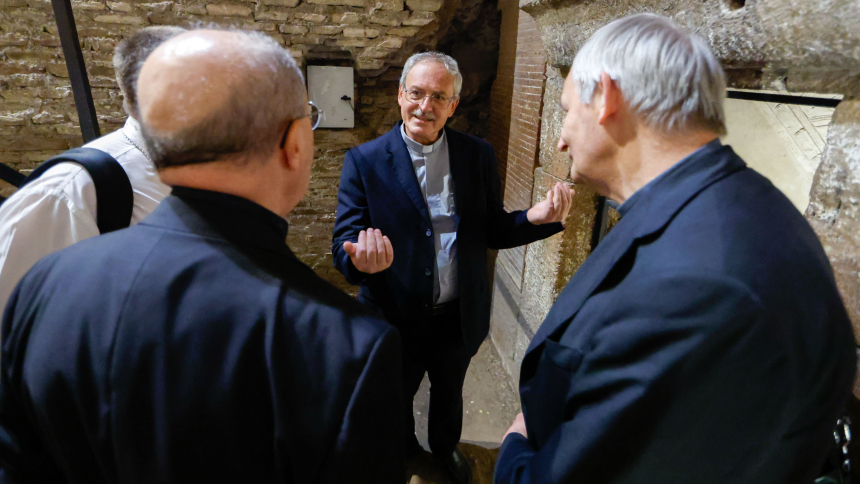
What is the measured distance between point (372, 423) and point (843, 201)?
4.46ft

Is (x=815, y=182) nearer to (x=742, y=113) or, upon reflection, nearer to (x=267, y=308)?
(x=267, y=308)

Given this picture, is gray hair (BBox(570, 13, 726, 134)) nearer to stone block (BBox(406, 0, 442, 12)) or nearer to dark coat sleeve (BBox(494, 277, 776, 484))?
dark coat sleeve (BBox(494, 277, 776, 484))

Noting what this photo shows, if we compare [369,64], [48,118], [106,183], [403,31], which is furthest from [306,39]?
[106,183]

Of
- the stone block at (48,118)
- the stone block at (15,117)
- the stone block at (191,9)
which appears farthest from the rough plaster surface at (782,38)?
the stone block at (15,117)

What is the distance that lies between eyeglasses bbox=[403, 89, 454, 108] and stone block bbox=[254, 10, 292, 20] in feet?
8.39

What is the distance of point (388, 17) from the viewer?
4078 mm

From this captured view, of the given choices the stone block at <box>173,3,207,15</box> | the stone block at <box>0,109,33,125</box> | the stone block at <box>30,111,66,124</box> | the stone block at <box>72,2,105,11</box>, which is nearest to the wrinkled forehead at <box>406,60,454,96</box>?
the stone block at <box>173,3,207,15</box>

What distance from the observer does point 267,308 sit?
0.74 metres

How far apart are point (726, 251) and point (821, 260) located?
239 millimetres

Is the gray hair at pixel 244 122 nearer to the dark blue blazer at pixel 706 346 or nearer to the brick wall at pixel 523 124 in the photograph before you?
the dark blue blazer at pixel 706 346

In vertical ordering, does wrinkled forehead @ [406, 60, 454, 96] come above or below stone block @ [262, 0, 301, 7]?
below

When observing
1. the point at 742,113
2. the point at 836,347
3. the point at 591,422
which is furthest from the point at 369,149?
the point at 742,113

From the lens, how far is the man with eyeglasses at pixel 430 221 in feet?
6.79

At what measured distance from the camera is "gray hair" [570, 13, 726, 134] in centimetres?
87
